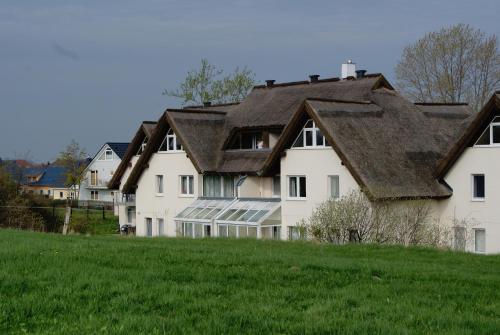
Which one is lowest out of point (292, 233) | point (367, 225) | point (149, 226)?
point (292, 233)

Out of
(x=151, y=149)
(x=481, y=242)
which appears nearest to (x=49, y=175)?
(x=151, y=149)

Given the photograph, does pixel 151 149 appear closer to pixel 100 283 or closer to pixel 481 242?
pixel 481 242

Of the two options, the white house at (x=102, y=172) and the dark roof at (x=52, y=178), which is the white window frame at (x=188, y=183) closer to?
the white house at (x=102, y=172)

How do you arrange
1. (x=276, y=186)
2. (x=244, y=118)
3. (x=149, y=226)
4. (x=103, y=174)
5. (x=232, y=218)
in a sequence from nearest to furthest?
(x=232, y=218)
(x=276, y=186)
(x=244, y=118)
(x=149, y=226)
(x=103, y=174)

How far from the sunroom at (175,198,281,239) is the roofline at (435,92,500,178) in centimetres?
→ 810

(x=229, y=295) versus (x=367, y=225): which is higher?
(x=367, y=225)

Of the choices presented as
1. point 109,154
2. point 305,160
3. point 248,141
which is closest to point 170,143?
point 248,141

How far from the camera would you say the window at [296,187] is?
3856cm

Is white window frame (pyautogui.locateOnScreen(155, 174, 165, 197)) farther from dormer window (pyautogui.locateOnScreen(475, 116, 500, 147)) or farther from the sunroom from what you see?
dormer window (pyautogui.locateOnScreen(475, 116, 500, 147))

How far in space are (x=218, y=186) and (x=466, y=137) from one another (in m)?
14.8

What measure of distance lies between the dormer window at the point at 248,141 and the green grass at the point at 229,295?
88.5ft

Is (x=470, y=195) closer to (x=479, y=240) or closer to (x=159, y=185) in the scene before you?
(x=479, y=240)

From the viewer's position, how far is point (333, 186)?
36.8 m

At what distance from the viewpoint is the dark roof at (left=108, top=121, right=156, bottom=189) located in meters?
49.9
